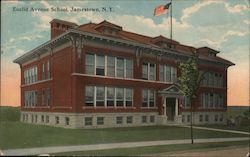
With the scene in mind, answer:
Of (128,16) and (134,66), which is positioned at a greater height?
(128,16)

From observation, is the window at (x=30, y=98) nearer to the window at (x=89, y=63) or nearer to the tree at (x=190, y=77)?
the window at (x=89, y=63)

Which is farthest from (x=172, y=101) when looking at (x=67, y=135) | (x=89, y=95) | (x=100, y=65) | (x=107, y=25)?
(x=67, y=135)

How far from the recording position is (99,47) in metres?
19.1

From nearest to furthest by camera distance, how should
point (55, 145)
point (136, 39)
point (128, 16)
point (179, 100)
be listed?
point (55, 145) < point (128, 16) < point (136, 39) < point (179, 100)

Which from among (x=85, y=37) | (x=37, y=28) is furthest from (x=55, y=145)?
(x=85, y=37)

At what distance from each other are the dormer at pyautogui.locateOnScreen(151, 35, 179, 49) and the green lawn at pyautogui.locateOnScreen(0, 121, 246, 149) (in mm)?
4474

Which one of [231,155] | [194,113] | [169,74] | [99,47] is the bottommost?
[231,155]

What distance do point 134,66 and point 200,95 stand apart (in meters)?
4.28

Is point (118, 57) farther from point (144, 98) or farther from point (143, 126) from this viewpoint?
point (143, 126)

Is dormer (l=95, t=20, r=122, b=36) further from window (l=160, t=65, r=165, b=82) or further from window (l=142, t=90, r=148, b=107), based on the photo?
window (l=142, t=90, r=148, b=107)

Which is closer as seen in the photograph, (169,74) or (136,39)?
(136,39)

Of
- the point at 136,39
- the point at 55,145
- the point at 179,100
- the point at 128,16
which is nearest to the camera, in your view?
the point at 55,145

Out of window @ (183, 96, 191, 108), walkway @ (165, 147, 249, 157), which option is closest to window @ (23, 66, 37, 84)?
walkway @ (165, 147, 249, 157)

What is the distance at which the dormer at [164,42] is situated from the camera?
17.7 m
